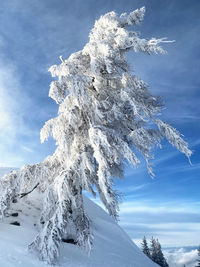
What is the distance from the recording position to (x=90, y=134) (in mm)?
8406

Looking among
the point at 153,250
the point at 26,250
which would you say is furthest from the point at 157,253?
the point at 26,250

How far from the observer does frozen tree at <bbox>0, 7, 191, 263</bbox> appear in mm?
8109

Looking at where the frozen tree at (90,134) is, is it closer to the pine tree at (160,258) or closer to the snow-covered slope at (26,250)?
the snow-covered slope at (26,250)

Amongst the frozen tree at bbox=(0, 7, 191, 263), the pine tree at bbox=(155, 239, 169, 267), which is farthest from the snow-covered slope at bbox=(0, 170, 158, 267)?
the pine tree at bbox=(155, 239, 169, 267)

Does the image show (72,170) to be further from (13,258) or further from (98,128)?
(13,258)

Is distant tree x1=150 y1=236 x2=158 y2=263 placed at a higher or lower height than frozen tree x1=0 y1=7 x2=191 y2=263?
lower

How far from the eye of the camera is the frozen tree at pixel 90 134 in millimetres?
8109

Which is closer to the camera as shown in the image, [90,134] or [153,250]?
[90,134]

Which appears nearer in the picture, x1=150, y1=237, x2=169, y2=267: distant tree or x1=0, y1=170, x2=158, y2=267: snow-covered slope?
x1=0, y1=170, x2=158, y2=267: snow-covered slope

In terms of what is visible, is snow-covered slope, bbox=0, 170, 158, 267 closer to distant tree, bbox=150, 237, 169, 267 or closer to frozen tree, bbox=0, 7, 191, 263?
frozen tree, bbox=0, 7, 191, 263

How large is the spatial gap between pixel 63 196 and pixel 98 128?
9.86 ft

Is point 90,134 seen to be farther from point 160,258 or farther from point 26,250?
point 160,258

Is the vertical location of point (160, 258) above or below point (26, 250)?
below

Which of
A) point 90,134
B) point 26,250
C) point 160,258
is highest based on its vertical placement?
point 90,134
